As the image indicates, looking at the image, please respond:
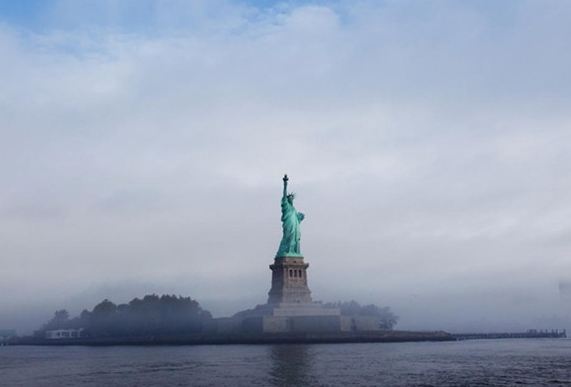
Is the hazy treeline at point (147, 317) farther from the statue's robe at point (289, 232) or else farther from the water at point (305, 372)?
the water at point (305, 372)

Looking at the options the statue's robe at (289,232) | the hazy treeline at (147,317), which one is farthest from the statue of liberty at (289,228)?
the hazy treeline at (147,317)

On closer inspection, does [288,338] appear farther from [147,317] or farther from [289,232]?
[147,317]

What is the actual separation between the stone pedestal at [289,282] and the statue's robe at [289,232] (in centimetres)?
120

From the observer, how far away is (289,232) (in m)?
85.8

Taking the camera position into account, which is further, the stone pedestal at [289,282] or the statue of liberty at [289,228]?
the statue of liberty at [289,228]

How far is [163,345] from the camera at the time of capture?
3531 inches

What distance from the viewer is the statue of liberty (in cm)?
8525

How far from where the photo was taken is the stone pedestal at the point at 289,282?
81625 mm

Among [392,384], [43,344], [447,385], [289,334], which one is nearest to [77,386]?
[392,384]

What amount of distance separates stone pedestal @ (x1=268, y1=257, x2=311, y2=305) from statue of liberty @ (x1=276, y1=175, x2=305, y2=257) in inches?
43.4

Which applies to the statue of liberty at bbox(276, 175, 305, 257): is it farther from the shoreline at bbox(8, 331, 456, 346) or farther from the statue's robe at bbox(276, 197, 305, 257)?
the shoreline at bbox(8, 331, 456, 346)

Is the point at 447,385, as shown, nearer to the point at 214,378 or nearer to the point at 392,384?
the point at 392,384

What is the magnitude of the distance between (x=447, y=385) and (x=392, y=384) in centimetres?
277

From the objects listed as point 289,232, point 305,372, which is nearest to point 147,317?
point 289,232
